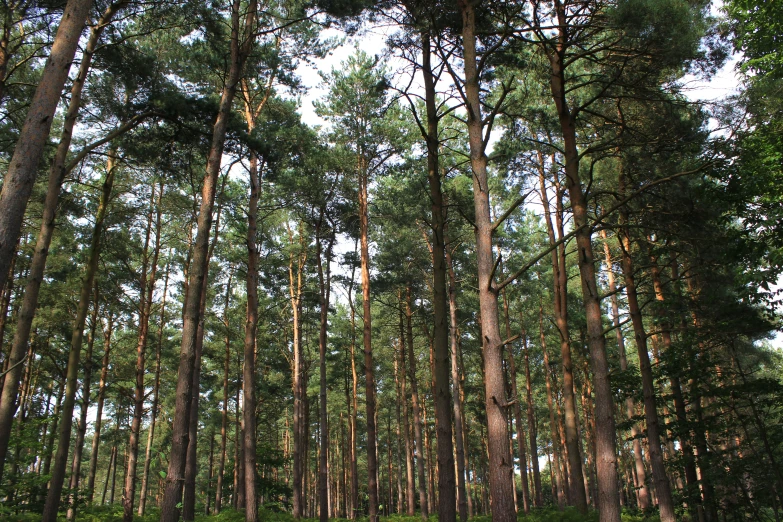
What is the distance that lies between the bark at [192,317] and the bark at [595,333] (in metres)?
6.03

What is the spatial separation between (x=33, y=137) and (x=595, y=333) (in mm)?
8260

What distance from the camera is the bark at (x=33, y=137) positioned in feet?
16.1

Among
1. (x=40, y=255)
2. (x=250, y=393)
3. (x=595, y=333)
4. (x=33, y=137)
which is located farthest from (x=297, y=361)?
(x=33, y=137)

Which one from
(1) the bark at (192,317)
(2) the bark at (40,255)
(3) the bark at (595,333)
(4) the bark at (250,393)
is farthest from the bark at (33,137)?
(4) the bark at (250,393)

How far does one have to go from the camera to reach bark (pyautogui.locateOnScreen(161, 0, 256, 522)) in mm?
7090

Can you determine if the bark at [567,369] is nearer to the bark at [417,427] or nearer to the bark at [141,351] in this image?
the bark at [417,427]

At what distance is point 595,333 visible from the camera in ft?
25.6

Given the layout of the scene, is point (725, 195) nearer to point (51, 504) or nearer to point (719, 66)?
point (719, 66)

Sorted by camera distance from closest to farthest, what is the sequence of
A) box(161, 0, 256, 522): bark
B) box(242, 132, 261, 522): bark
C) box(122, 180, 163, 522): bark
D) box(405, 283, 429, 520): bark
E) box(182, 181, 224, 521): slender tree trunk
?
box(161, 0, 256, 522): bark → box(242, 132, 261, 522): bark → box(182, 181, 224, 521): slender tree trunk → box(122, 180, 163, 522): bark → box(405, 283, 429, 520): bark

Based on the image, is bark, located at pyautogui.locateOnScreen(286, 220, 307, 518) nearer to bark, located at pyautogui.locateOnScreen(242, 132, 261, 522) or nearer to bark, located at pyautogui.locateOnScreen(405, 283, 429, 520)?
bark, located at pyautogui.locateOnScreen(405, 283, 429, 520)

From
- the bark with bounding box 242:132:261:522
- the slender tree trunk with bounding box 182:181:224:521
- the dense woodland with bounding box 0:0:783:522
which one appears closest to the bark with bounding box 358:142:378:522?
the dense woodland with bounding box 0:0:783:522

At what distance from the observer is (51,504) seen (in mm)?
10367

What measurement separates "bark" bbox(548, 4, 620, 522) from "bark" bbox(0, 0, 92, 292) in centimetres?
655

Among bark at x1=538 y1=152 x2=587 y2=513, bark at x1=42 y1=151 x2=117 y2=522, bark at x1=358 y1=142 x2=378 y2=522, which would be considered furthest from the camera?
bark at x1=358 y1=142 x2=378 y2=522
